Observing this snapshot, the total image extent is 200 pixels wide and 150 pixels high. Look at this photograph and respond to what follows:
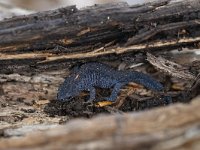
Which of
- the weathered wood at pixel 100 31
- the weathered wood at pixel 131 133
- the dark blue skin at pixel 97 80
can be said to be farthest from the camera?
the dark blue skin at pixel 97 80

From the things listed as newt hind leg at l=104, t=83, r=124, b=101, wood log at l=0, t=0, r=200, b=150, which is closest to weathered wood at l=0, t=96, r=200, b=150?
wood log at l=0, t=0, r=200, b=150

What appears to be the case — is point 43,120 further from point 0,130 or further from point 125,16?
point 125,16

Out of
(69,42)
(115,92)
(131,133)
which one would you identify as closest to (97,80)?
(115,92)

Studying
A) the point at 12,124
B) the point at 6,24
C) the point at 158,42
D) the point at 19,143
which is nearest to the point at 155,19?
the point at 158,42

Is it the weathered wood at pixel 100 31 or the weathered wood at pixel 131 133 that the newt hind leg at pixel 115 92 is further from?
the weathered wood at pixel 131 133

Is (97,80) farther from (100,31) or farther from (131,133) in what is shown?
(131,133)

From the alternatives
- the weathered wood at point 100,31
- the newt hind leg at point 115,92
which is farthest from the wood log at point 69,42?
the newt hind leg at point 115,92
